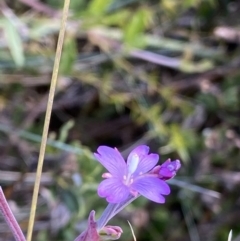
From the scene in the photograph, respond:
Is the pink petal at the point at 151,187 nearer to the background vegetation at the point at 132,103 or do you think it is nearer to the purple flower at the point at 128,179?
the purple flower at the point at 128,179

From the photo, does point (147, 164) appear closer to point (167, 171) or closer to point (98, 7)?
point (167, 171)

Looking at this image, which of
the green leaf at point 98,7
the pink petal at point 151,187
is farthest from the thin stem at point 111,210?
the green leaf at point 98,7

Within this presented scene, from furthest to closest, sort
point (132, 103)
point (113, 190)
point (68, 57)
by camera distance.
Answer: point (132, 103) < point (68, 57) < point (113, 190)

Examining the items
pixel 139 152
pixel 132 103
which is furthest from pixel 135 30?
pixel 139 152

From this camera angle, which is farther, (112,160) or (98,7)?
(98,7)

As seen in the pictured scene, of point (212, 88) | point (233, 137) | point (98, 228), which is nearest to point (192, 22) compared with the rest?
point (212, 88)

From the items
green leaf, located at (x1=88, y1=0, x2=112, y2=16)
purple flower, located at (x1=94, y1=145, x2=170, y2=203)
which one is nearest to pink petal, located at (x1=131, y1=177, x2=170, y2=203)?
purple flower, located at (x1=94, y1=145, x2=170, y2=203)
